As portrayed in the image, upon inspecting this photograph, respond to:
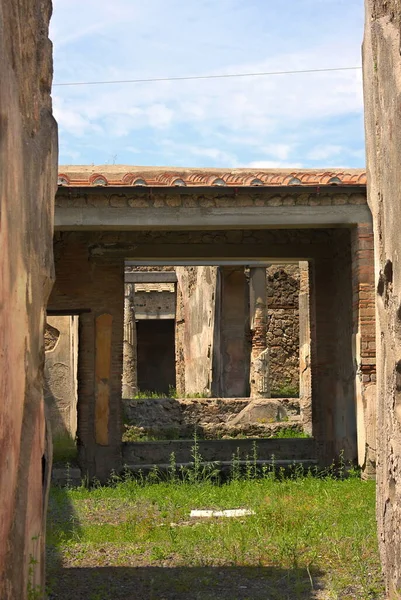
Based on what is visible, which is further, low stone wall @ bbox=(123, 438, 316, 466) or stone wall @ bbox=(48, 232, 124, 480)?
low stone wall @ bbox=(123, 438, 316, 466)

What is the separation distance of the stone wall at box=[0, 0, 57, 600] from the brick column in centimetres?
511

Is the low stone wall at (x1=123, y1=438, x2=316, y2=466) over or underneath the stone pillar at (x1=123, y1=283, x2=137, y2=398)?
underneath

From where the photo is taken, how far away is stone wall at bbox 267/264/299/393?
63.9ft

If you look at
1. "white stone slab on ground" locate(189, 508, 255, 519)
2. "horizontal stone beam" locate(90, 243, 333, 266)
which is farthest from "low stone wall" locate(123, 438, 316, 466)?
"white stone slab on ground" locate(189, 508, 255, 519)

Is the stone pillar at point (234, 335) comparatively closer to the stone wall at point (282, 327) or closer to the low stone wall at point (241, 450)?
the stone wall at point (282, 327)

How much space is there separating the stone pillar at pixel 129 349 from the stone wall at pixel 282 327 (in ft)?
10.4

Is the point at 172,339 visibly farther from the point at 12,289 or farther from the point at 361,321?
the point at 12,289

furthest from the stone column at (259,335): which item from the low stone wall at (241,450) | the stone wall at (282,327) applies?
the low stone wall at (241,450)

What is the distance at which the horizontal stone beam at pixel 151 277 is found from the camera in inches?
819

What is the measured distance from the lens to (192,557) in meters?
6.09

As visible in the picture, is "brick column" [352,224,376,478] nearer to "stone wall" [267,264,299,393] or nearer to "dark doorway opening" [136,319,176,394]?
"stone wall" [267,264,299,393]

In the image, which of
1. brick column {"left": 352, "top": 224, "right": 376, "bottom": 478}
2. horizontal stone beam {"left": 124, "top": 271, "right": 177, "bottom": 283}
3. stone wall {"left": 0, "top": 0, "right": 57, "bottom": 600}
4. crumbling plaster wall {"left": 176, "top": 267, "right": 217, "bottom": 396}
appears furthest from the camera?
horizontal stone beam {"left": 124, "top": 271, "right": 177, "bottom": 283}

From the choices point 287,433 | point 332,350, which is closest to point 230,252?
point 332,350

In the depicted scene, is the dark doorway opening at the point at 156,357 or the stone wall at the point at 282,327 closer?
the stone wall at the point at 282,327
